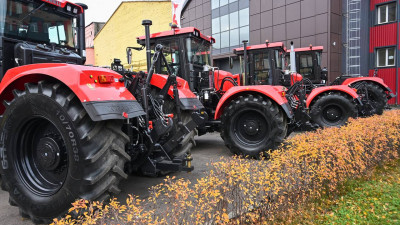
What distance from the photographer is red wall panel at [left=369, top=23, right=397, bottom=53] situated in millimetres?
17750

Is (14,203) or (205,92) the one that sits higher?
(205,92)

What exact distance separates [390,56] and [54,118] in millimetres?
20540

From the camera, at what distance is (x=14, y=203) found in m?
3.11

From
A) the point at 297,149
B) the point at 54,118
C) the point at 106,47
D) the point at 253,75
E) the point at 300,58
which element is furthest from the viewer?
the point at 106,47

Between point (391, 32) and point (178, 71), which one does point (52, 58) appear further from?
point (391, 32)

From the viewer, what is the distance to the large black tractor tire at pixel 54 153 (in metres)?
2.68

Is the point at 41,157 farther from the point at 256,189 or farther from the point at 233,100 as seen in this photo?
the point at 233,100

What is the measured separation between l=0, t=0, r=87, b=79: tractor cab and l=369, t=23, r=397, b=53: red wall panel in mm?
19044

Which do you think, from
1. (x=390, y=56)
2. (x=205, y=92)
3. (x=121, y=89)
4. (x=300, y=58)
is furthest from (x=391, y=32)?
(x=121, y=89)

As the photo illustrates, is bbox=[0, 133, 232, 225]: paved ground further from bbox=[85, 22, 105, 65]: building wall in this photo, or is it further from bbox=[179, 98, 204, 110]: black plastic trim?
bbox=[85, 22, 105, 65]: building wall

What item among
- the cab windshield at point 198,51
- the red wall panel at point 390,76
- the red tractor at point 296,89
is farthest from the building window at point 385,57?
the cab windshield at point 198,51

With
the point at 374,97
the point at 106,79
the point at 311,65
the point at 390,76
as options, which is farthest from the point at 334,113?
the point at 390,76

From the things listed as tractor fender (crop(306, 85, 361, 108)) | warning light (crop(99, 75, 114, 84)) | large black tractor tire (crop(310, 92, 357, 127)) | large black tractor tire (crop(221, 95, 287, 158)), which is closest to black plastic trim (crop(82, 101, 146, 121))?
warning light (crop(99, 75, 114, 84))

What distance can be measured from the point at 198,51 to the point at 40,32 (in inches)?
135
